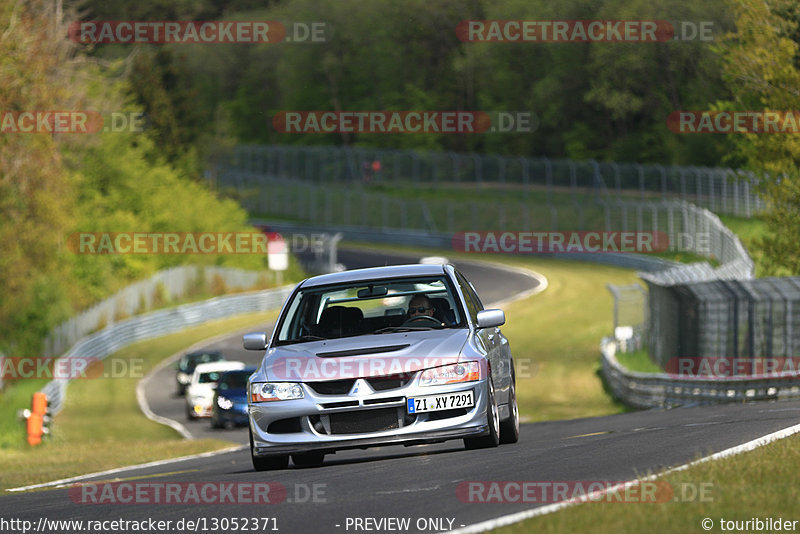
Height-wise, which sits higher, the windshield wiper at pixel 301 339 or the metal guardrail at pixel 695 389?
the windshield wiper at pixel 301 339

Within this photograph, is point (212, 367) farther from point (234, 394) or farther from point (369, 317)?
point (369, 317)

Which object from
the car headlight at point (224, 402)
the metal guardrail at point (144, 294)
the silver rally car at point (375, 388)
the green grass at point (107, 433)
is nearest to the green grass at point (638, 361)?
the car headlight at point (224, 402)

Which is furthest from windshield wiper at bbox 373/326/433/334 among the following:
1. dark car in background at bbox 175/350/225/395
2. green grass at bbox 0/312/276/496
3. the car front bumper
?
dark car in background at bbox 175/350/225/395

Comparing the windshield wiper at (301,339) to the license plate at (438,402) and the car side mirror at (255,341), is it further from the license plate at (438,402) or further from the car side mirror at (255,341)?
the license plate at (438,402)

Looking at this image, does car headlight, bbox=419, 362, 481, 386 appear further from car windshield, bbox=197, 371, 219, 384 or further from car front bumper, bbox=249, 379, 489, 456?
car windshield, bbox=197, 371, 219, 384

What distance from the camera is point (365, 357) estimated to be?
38.7 feet

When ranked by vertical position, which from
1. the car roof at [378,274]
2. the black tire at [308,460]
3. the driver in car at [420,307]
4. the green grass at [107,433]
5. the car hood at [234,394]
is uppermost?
the car roof at [378,274]

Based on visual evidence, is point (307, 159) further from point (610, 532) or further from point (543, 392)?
point (610, 532)

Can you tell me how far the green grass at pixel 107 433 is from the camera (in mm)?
21839

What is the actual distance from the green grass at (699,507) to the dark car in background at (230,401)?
20734 millimetres

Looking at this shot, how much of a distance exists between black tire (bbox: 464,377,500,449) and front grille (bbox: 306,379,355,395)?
1274mm

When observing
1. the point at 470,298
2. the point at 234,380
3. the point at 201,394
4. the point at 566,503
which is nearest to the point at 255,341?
the point at 470,298

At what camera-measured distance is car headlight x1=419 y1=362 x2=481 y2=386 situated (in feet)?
38.8

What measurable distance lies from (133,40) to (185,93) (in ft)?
55.9
